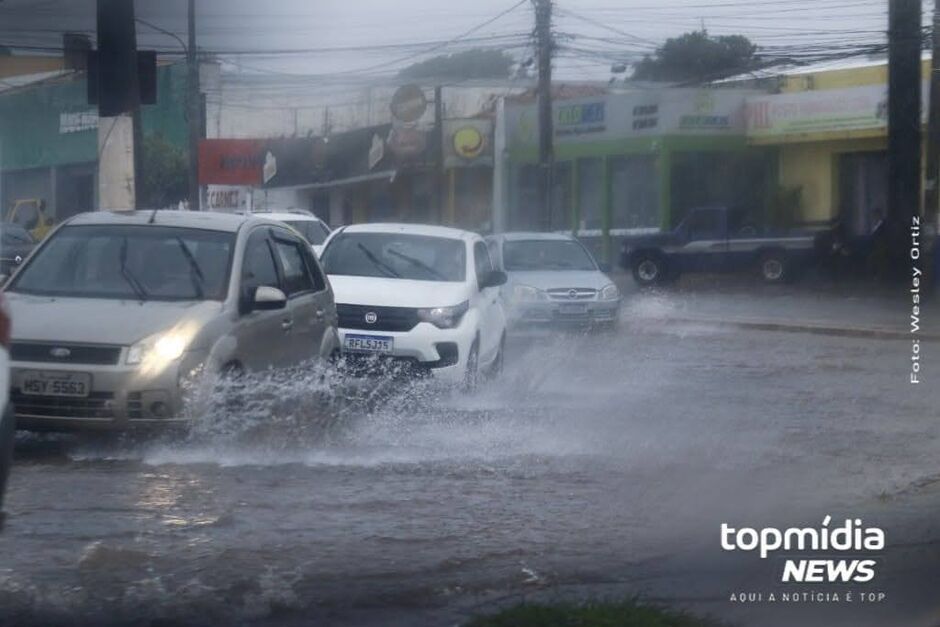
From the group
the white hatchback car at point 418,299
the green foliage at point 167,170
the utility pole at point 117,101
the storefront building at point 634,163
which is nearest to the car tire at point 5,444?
the white hatchback car at point 418,299

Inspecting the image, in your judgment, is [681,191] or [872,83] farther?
[681,191]

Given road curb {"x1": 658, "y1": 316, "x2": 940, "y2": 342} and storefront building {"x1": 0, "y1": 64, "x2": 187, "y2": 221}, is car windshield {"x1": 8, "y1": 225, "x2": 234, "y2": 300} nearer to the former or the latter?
road curb {"x1": 658, "y1": 316, "x2": 940, "y2": 342}

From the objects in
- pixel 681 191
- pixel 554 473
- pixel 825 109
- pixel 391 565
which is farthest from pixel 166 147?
pixel 391 565

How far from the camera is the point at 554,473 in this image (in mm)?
10031

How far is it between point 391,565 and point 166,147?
1403 inches

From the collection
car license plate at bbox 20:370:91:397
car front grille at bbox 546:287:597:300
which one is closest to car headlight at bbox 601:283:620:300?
car front grille at bbox 546:287:597:300

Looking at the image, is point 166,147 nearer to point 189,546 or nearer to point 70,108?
point 70,108

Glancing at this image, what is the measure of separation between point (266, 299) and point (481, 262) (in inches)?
210

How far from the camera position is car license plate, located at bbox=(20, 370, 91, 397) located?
9562 millimetres

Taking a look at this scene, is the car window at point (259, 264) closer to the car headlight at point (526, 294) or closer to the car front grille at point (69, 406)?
the car front grille at point (69, 406)

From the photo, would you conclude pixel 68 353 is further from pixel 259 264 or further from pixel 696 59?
pixel 696 59

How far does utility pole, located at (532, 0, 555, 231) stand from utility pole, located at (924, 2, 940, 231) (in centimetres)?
901

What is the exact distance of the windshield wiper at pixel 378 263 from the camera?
15060 mm

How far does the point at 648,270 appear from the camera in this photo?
36.9 metres
